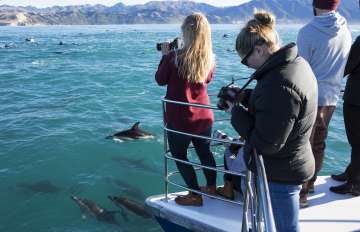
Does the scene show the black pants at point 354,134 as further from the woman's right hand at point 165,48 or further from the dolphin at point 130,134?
the dolphin at point 130,134

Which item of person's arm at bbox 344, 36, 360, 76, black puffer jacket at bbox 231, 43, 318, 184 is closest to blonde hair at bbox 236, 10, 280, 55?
black puffer jacket at bbox 231, 43, 318, 184

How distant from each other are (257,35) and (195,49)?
1.49m

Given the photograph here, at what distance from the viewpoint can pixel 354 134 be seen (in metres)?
5.62

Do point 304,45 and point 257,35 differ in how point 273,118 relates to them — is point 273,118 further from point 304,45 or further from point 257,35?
point 304,45

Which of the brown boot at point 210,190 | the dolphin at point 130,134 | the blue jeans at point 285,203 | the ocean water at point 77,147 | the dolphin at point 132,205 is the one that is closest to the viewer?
the blue jeans at point 285,203

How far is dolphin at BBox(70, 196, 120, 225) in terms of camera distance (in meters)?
8.25

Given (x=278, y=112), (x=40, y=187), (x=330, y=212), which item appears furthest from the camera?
(x=40, y=187)

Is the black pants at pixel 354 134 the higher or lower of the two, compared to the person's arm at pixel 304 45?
lower

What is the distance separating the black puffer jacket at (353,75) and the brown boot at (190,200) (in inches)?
87.4

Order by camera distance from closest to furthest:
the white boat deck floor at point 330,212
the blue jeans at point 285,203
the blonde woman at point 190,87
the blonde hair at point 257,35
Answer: the blonde hair at point 257,35 < the blue jeans at point 285,203 < the white boat deck floor at point 330,212 < the blonde woman at point 190,87

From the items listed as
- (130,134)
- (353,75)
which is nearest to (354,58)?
(353,75)

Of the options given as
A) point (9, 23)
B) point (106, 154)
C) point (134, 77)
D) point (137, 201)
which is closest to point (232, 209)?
point (137, 201)

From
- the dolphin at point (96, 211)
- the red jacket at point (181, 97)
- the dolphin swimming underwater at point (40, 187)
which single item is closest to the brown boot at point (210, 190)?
the red jacket at point (181, 97)

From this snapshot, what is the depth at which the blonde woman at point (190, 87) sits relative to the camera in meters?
5.05
